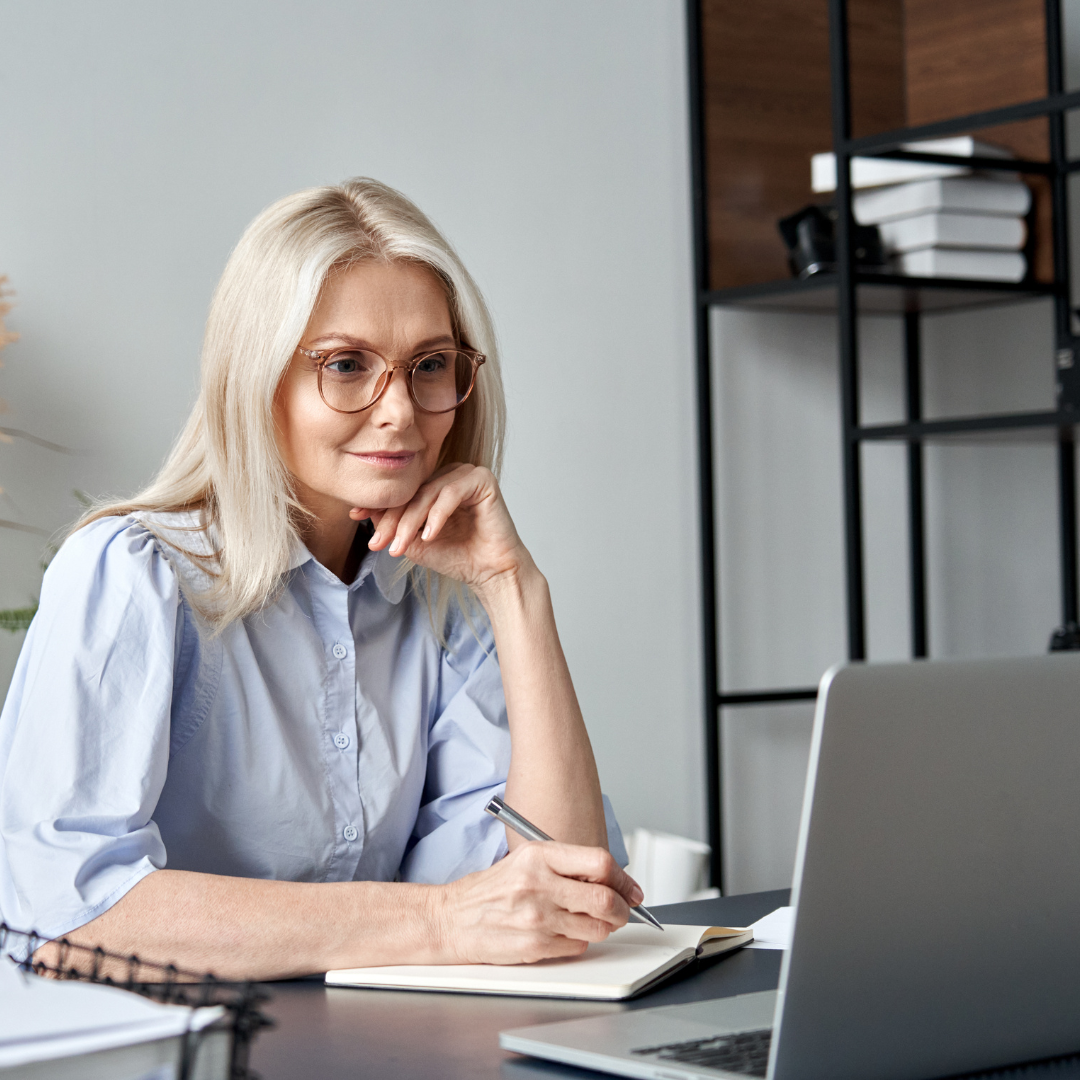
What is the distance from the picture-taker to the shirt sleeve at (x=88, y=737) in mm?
1009

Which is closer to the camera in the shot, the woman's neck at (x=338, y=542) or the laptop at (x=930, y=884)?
the laptop at (x=930, y=884)

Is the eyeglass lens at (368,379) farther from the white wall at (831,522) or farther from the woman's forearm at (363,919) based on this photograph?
the white wall at (831,522)

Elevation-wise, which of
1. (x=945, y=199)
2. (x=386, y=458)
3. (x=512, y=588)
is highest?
(x=945, y=199)

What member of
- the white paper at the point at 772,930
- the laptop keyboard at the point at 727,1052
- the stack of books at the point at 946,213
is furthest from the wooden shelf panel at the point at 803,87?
the laptop keyboard at the point at 727,1052

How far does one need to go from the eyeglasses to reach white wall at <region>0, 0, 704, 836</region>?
1148 mm

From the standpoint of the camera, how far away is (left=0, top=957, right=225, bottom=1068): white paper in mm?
427

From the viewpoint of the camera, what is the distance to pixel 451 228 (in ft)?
8.86

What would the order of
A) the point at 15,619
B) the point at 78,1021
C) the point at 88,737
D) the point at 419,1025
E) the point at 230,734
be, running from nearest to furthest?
1. the point at 78,1021
2. the point at 419,1025
3. the point at 88,737
4. the point at 230,734
5. the point at 15,619

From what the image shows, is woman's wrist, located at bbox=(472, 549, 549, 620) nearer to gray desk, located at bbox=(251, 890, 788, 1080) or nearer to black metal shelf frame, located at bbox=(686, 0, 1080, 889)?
gray desk, located at bbox=(251, 890, 788, 1080)

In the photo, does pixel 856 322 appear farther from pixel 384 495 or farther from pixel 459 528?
pixel 384 495

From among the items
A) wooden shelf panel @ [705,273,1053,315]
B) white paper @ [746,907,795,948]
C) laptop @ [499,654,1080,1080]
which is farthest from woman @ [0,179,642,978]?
wooden shelf panel @ [705,273,1053,315]

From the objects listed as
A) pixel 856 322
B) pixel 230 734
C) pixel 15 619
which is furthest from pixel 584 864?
pixel 856 322

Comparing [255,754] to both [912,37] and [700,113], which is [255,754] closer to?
[700,113]

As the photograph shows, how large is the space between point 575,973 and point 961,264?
6.65 ft
